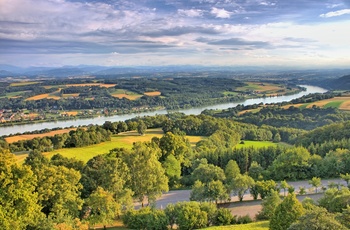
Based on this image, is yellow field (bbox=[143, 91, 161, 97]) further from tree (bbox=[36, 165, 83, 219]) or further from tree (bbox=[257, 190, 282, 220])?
tree (bbox=[257, 190, 282, 220])

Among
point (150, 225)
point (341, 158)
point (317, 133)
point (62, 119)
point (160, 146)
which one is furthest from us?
point (62, 119)

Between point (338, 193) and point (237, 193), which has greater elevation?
point (338, 193)

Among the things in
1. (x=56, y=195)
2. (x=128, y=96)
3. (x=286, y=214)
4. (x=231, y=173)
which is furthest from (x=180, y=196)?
(x=128, y=96)

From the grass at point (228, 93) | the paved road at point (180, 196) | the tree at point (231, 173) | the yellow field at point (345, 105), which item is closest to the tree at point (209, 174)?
the tree at point (231, 173)

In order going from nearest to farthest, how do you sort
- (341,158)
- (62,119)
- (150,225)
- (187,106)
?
(150,225)
(341,158)
(62,119)
(187,106)

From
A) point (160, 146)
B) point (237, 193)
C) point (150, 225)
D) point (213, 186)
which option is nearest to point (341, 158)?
point (237, 193)

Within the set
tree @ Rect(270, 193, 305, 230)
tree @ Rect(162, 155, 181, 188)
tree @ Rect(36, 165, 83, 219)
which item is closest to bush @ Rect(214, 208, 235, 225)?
tree @ Rect(270, 193, 305, 230)

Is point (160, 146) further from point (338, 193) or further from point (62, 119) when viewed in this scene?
point (62, 119)

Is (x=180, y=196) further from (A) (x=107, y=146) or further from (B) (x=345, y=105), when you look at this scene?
(B) (x=345, y=105)
